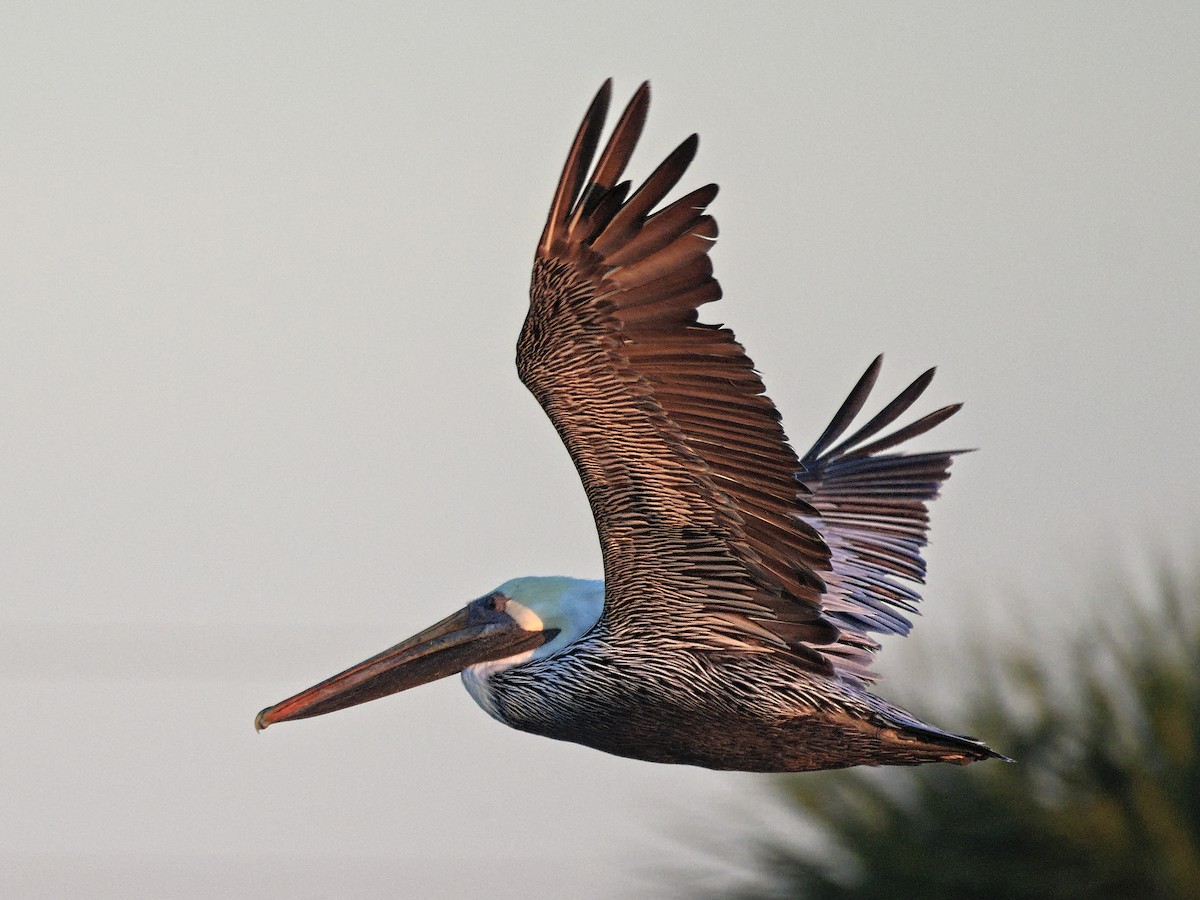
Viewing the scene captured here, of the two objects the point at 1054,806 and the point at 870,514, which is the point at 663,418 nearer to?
the point at 870,514

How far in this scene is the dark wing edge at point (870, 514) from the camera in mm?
6738

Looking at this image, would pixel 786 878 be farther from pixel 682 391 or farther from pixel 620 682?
pixel 682 391

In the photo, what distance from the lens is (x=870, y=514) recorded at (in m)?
7.39

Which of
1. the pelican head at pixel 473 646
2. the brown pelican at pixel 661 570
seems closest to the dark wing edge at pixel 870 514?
the brown pelican at pixel 661 570

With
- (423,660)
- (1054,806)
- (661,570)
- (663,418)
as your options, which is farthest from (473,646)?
(1054,806)

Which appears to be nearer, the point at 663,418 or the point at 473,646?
the point at 663,418

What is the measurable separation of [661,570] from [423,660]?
120cm

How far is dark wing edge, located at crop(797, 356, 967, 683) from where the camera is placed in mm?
6738

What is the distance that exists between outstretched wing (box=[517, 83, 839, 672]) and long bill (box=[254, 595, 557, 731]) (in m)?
0.68

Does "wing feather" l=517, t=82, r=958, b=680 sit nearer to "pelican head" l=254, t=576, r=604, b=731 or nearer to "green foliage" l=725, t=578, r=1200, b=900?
"pelican head" l=254, t=576, r=604, b=731

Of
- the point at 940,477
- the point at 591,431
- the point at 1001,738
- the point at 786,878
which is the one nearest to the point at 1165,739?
the point at 1001,738

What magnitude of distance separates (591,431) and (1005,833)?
6939 millimetres

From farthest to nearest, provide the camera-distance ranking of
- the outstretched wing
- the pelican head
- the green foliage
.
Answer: the green foliage → the pelican head → the outstretched wing

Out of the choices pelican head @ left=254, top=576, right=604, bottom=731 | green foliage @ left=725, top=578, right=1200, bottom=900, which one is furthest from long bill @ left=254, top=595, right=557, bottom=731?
green foliage @ left=725, top=578, right=1200, bottom=900
